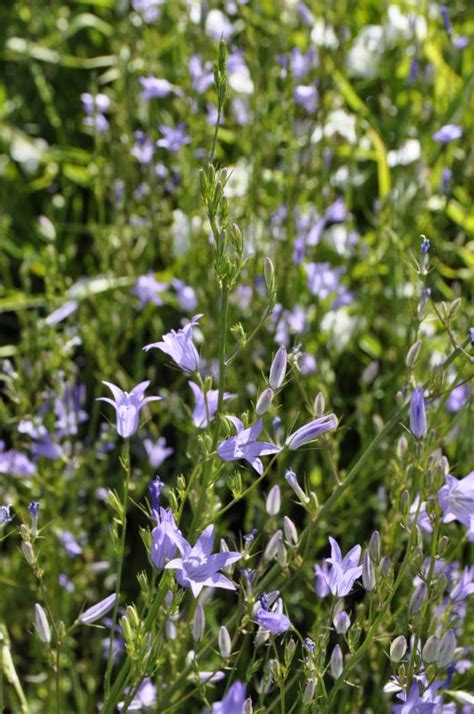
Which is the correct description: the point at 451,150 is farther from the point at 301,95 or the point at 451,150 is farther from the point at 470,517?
the point at 470,517

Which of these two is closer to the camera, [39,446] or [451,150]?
[39,446]

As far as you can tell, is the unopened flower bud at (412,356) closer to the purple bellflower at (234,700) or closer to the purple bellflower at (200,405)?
the purple bellflower at (200,405)

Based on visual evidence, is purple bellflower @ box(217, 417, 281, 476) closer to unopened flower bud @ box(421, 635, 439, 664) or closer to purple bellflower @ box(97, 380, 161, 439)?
purple bellflower @ box(97, 380, 161, 439)

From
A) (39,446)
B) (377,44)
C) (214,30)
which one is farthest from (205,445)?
(377,44)

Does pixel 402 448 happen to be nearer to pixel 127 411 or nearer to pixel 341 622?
pixel 341 622

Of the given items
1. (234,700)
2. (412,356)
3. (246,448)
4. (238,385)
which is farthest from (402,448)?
(238,385)

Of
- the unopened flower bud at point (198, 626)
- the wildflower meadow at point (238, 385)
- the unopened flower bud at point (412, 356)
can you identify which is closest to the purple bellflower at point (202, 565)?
the wildflower meadow at point (238, 385)

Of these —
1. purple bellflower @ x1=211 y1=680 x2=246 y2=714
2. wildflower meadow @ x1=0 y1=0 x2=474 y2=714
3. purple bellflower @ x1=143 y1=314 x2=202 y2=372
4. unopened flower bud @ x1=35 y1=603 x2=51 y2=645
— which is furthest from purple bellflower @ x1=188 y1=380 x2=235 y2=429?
purple bellflower @ x1=211 y1=680 x2=246 y2=714
